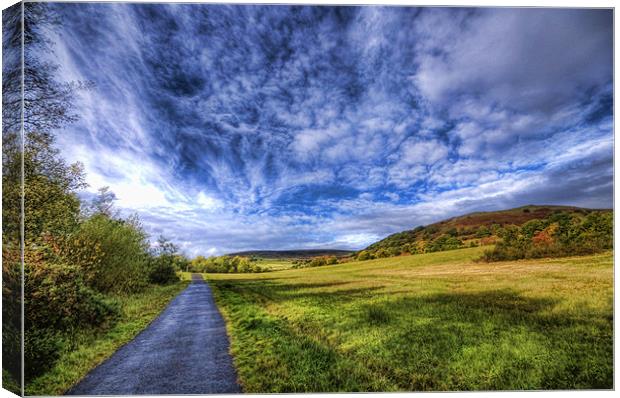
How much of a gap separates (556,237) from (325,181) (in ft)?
23.0

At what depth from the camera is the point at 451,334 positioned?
8602 mm

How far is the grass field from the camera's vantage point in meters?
7.84

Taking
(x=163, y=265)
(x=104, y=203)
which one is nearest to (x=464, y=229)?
(x=104, y=203)

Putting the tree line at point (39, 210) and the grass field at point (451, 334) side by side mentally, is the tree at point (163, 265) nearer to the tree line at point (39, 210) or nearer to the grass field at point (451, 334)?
the tree line at point (39, 210)

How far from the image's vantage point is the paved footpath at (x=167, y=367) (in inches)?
292

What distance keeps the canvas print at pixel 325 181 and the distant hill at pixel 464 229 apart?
0.06 m

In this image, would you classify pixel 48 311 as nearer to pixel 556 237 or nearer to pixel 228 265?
pixel 228 265

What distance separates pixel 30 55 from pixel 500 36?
12256 mm

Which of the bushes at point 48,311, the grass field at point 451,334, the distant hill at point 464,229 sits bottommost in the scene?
the grass field at point 451,334

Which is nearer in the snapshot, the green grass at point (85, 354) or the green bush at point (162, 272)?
the green grass at point (85, 354)

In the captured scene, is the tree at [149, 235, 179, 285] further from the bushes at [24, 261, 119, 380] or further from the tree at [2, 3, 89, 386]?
the tree at [2, 3, 89, 386]

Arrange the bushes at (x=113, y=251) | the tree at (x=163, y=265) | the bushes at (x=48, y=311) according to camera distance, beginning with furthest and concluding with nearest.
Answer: the tree at (x=163, y=265)
the bushes at (x=113, y=251)
the bushes at (x=48, y=311)

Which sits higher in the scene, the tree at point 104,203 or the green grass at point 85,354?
the tree at point 104,203

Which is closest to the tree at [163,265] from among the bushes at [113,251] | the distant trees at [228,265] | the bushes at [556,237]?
the bushes at [113,251]
